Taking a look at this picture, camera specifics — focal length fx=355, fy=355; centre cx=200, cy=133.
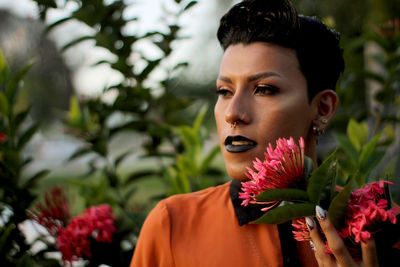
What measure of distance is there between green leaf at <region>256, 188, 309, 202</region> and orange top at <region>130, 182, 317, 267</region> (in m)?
0.36

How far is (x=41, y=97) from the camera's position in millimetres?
19828

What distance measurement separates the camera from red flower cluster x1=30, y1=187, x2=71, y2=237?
130cm

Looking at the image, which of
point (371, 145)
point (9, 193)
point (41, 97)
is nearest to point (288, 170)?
point (371, 145)

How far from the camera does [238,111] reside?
966 millimetres

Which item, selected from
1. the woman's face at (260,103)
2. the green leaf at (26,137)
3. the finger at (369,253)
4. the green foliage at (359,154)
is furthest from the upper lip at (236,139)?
the green leaf at (26,137)

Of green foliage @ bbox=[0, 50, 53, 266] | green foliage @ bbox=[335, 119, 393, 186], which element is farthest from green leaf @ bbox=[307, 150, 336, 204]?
green foliage @ bbox=[0, 50, 53, 266]

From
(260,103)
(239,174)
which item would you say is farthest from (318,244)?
(260,103)

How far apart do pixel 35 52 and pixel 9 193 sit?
68.0 feet

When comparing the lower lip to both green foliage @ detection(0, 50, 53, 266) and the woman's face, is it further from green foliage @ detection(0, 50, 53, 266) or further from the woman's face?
green foliage @ detection(0, 50, 53, 266)

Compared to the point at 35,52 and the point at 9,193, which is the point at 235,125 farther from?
the point at 35,52

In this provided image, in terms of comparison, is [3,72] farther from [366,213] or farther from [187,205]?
[366,213]

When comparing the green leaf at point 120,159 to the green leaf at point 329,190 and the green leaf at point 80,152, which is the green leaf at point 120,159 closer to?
the green leaf at point 80,152

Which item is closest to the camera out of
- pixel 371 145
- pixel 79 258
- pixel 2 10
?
pixel 79 258

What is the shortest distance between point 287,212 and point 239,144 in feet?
1.10
